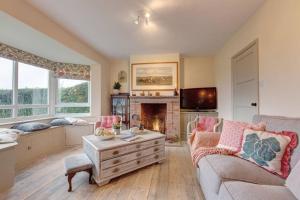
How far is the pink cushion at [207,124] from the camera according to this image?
136 inches

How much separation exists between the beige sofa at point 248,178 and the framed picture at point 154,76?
317 centimetres

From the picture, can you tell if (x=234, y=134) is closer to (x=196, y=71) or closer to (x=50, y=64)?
(x=196, y=71)

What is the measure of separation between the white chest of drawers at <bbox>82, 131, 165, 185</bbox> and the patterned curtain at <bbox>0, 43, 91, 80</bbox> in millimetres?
2406

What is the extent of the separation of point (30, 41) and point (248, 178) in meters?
3.82

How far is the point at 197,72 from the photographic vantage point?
5125 mm

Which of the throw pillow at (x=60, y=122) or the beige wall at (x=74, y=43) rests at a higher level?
the beige wall at (x=74, y=43)

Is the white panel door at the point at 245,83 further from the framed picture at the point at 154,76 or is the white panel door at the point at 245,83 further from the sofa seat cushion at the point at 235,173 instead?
the framed picture at the point at 154,76

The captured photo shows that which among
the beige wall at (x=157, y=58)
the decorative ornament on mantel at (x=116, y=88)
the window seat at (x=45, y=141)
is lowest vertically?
the window seat at (x=45, y=141)

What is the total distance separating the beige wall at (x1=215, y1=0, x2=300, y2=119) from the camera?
1.80m

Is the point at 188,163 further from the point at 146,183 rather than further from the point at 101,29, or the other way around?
the point at 101,29

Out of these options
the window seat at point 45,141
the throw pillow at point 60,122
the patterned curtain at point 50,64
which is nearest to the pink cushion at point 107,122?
the window seat at point 45,141

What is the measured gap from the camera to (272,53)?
2193mm

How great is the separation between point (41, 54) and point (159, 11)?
3026 mm

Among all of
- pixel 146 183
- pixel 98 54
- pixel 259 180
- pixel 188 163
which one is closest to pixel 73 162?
pixel 146 183
